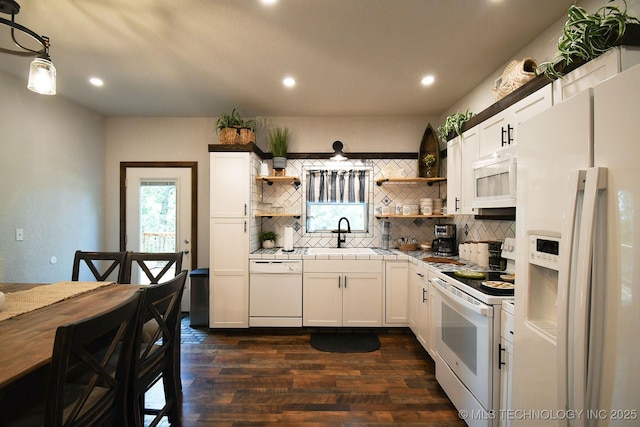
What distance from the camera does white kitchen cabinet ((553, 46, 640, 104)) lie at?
1.11 metres

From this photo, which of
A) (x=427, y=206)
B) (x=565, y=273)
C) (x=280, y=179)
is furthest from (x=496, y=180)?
(x=280, y=179)

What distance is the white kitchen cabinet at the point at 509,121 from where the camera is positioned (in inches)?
61.6

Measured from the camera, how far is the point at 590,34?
1.21m

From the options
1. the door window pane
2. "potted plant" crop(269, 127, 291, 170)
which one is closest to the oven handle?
"potted plant" crop(269, 127, 291, 170)

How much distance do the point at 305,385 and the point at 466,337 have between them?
133cm

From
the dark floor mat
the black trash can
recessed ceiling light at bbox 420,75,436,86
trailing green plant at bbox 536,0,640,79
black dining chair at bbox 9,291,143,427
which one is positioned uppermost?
recessed ceiling light at bbox 420,75,436,86

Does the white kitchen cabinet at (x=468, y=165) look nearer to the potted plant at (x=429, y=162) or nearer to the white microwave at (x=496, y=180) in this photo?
the white microwave at (x=496, y=180)

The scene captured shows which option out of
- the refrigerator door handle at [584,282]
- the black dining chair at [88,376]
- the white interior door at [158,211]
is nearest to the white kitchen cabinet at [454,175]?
the refrigerator door handle at [584,282]

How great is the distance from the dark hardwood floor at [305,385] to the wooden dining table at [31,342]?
1.00 metres

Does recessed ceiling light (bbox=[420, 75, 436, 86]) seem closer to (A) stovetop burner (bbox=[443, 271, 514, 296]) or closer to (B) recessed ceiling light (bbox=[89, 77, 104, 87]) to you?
(A) stovetop burner (bbox=[443, 271, 514, 296])

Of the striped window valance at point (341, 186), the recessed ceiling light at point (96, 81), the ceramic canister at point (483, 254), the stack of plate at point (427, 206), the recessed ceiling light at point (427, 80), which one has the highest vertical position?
the recessed ceiling light at point (427, 80)

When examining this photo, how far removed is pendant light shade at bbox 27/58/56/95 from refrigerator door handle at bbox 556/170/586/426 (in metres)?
2.47

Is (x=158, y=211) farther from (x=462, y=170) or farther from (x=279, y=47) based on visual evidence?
(x=462, y=170)

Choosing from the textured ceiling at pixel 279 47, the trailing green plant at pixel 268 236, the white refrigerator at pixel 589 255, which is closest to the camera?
the white refrigerator at pixel 589 255
